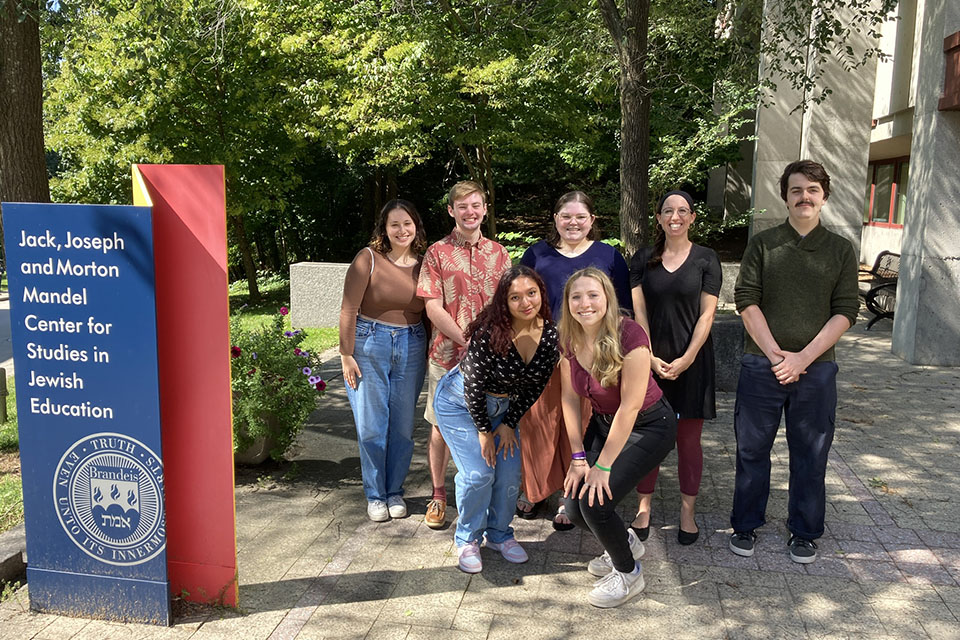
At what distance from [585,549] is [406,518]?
1079 mm

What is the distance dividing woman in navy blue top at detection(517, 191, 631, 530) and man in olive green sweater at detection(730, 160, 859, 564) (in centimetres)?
75

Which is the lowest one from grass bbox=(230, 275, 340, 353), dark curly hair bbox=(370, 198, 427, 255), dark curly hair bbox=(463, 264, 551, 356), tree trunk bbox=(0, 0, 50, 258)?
grass bbox=(230, 275, 340, 353)

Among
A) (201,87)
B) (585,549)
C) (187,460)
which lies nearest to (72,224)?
(187,460)

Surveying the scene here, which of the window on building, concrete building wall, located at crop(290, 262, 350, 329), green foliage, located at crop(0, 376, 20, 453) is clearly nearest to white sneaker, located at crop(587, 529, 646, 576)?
green foliage, located at crop(0, 376, 20, 453)

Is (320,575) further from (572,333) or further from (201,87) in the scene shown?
(201,87)

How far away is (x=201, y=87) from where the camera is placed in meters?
15.6

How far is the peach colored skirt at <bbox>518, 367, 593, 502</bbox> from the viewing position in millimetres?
4250

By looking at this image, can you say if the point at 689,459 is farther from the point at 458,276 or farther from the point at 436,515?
the point at 458,276

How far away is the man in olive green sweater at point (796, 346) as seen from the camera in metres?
4.06

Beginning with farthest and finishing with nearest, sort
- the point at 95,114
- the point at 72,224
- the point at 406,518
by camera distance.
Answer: the point at 95,114
the point at 406,518
the point at 72,224

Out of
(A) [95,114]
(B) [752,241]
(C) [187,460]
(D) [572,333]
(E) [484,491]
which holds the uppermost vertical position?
(A) [95,114]

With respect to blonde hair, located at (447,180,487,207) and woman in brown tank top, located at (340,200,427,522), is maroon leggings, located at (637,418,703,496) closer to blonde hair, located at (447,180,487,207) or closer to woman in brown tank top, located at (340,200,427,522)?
woman in brown tank top, located at (340,200,427,522)

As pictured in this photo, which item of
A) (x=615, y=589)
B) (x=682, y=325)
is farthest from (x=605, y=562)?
(x=682, y=325)

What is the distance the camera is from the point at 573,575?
4.03 meters
